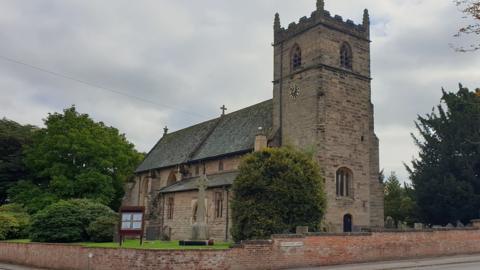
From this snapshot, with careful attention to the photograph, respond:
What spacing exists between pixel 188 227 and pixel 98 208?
9278mm

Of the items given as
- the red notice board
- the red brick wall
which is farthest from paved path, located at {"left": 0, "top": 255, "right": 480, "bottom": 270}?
the red notice board

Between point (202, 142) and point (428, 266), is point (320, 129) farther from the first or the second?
point (202, 142)

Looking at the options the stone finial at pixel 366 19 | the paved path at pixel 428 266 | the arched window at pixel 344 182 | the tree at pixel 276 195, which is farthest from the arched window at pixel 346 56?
the paved path at pixel 428 266

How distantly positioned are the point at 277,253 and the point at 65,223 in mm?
12570

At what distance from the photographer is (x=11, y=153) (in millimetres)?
53594

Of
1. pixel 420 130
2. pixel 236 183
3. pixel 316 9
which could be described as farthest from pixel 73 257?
pixel 420 130

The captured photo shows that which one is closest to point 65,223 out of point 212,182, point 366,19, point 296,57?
point 212,182

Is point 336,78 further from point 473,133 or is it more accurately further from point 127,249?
point 127,249

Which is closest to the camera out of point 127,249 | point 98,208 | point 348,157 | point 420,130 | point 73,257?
point 127,249

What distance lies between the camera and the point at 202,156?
40406 mm

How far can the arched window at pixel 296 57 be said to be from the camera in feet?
111

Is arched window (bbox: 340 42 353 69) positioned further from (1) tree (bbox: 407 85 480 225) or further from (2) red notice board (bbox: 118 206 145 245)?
(2) red notice board (bbox: 118 206 145 245)

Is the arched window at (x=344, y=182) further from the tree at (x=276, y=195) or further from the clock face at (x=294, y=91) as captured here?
the clock face at (x=294, y=91)

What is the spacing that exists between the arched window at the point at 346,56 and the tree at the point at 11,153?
1443 inches
